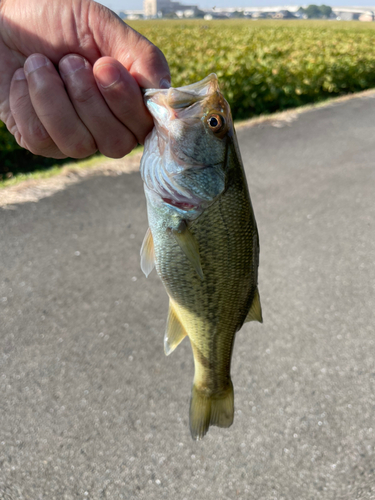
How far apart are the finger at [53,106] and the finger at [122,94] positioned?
145mm

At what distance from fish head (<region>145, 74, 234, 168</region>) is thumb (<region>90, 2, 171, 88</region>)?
0.10 metres

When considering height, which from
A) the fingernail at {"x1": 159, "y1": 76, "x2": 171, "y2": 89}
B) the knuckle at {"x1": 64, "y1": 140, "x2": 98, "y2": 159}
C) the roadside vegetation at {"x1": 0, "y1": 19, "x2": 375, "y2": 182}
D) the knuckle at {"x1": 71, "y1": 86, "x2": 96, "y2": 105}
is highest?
the fingernail at {"x1": 159, "y1": 76, "x2": 171, "y2": 89}

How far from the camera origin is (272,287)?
4.17 m

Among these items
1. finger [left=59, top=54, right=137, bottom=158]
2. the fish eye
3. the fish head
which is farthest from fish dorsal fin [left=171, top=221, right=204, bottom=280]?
finger [left=59, top=54, right=137, bottom=158]

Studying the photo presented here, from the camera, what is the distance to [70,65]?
4.91 feet

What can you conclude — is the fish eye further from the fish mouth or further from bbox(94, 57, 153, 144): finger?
bbox(94, 57, 153, 144): finger

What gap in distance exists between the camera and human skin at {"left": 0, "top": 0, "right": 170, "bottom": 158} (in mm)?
1476

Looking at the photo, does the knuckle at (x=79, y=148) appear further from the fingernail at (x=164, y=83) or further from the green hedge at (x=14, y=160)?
the green hedge at (x=14, y=160)

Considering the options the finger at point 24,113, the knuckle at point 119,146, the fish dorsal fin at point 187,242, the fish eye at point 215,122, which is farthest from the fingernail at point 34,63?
the fish dorsal fin at point 187,242

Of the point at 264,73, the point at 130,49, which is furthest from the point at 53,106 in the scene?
the point at 264,73

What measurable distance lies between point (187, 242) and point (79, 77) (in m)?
0.66

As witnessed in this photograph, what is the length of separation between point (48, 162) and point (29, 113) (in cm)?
511

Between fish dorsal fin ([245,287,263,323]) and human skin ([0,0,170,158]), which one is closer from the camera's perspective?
human skin ([0,0,170,158])

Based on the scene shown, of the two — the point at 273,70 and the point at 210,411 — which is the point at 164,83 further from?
the point at 273,70
